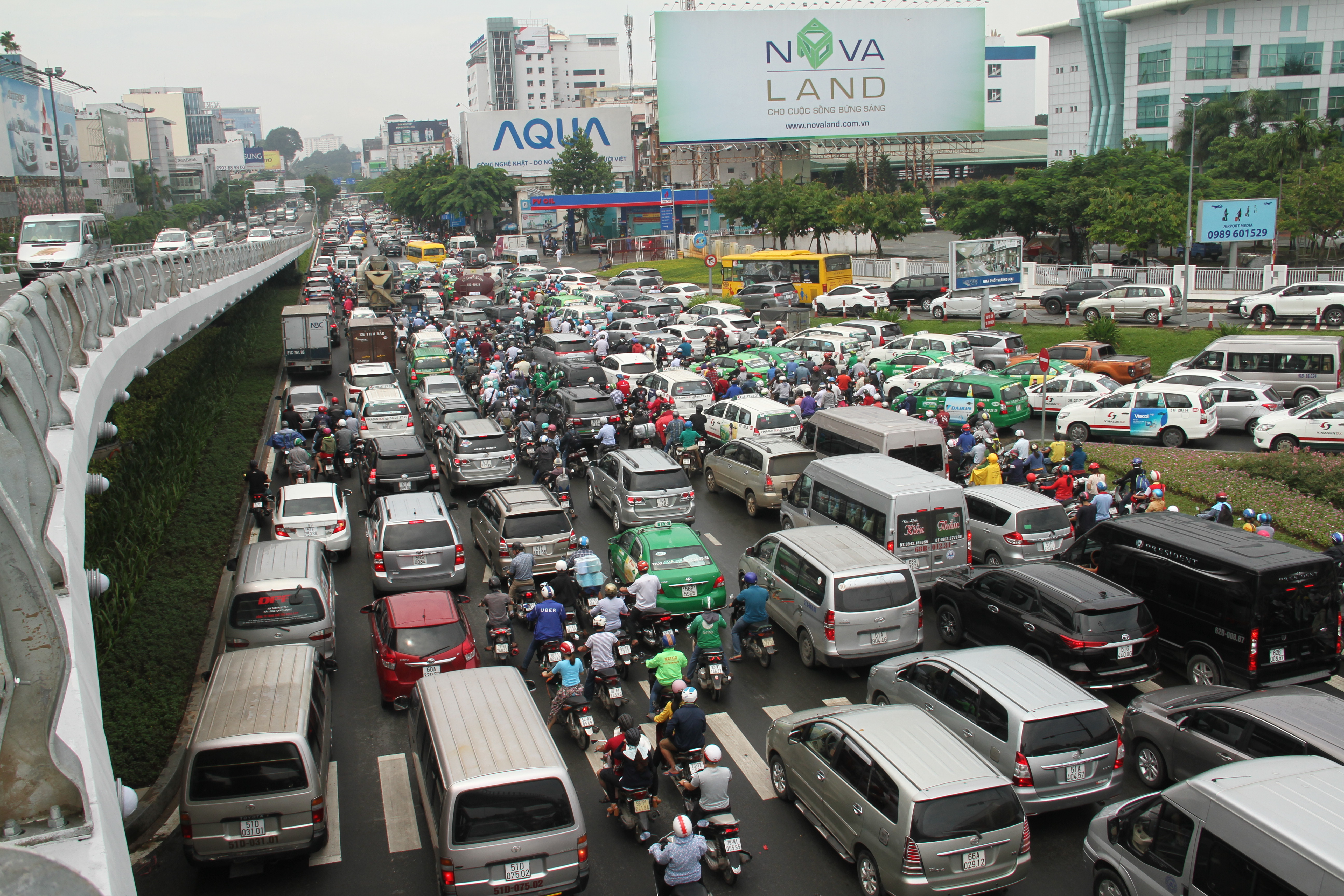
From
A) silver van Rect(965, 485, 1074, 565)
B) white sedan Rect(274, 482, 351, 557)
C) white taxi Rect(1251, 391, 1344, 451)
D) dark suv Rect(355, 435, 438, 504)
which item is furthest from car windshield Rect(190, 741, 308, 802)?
white taxi Rect(1251, 391, 1344, 451)

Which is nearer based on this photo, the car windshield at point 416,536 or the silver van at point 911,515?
the silver van at point 911,515

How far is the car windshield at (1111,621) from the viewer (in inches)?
456

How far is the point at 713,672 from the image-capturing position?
40.3 feet

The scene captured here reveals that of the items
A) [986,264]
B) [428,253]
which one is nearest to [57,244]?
[986,264]

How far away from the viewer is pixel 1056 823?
31.8ft

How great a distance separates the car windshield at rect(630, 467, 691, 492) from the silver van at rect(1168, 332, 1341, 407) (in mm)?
14425

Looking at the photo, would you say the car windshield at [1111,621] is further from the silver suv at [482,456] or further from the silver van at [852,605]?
the silver suv at [482,456]

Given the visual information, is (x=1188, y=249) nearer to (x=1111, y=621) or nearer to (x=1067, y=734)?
(x=1111, y=621)

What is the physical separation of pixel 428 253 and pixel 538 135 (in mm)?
29556

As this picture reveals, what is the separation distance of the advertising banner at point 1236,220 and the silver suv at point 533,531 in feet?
106

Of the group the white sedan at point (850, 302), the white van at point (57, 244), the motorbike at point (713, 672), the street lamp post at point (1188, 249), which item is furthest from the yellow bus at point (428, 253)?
the motorbike at point (713, 672)

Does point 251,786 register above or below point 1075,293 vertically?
below

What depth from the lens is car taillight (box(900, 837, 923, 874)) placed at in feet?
26.0

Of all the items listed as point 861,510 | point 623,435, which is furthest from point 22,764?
point 623,435
